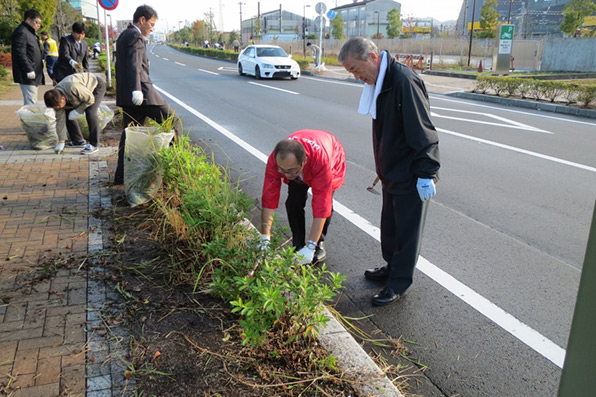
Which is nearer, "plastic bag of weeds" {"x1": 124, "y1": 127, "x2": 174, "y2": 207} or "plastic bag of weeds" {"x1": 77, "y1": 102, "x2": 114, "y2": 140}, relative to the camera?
"plastic bag of weeds" {"x1": 124, "y1": 127, "x2": 174, "y2": 207}

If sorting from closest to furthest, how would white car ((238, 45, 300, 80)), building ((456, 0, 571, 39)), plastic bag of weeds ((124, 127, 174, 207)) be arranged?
plastic bag of weeds ((124, 127, 174, 207)), white car ((238, 45, 300, 80)), building ((456, 0, 571, 39))

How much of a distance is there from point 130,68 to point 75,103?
163 cm

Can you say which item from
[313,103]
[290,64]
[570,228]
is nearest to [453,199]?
[570,228]

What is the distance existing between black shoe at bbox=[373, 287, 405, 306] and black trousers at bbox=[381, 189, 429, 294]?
0.11ft

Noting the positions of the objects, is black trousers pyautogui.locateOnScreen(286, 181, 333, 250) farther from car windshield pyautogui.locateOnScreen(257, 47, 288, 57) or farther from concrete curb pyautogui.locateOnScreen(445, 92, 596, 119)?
car windshield pyautogui.locateOnScreen(257, 47, 288, 57)

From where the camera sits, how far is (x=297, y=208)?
3844 mm

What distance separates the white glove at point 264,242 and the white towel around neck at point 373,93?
109 cm

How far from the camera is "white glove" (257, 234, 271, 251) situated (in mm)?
2967

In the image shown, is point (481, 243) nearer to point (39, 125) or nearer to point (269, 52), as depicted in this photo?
point (39, 125)

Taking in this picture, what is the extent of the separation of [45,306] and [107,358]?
767mm

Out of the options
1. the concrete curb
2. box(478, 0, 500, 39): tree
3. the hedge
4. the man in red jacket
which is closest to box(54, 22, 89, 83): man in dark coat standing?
the man in red jacket

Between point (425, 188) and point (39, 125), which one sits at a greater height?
point (425, 188)

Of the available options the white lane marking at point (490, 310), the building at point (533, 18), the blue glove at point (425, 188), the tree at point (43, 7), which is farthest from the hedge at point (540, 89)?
the building at point (533, 18)

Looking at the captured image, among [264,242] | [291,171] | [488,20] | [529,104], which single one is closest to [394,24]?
[488,20]
